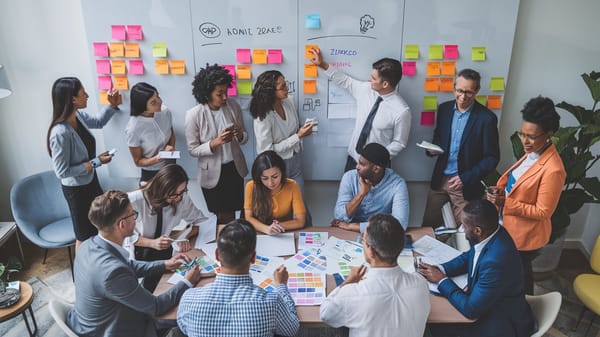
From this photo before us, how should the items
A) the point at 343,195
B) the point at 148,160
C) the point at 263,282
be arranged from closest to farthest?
the point at 263,282
the point at 343,195
the point at 148,160

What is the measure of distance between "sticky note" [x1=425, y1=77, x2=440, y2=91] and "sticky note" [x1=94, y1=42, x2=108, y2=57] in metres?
2.51

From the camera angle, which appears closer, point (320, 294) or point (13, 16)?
point (320, 294)

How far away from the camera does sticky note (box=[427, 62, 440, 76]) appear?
366cm

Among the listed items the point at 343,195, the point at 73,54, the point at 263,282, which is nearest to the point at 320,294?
the point at 263,282

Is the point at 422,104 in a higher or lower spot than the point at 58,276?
higher

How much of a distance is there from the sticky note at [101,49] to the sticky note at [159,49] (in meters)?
0.37

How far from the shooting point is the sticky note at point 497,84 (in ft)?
12.1

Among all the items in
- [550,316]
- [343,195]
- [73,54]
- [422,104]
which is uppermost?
[73,54]

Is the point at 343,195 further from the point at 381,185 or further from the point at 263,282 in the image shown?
the point at 263,282

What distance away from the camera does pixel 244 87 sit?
3777 mm

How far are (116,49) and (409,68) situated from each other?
7.48 ft

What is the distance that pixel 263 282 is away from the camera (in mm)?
2469

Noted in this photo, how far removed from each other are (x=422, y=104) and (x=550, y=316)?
6.40ft

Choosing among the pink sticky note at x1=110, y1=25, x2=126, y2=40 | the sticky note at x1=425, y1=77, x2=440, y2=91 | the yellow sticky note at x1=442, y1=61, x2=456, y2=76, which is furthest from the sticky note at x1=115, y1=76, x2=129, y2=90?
the yellow sticky note at x1=442, y1=61, x2=456, y2=76
